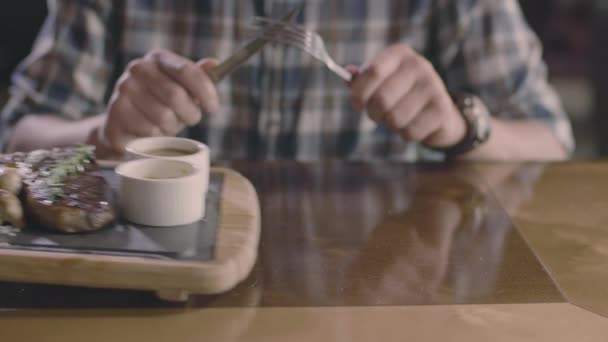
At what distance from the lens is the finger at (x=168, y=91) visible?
1307mm

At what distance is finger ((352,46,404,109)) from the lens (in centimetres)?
134

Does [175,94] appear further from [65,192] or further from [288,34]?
[65,192]

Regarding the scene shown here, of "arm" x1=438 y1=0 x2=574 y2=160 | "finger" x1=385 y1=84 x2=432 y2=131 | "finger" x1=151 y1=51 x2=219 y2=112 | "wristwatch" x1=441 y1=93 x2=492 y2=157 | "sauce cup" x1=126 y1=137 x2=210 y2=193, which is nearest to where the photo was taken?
"sauce cup" x1=126 y1=137 x2=210 y2=193

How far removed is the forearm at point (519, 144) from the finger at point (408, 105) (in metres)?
0.31

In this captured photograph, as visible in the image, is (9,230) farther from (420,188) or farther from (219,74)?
(420,188)

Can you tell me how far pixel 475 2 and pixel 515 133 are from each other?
14.2 inches

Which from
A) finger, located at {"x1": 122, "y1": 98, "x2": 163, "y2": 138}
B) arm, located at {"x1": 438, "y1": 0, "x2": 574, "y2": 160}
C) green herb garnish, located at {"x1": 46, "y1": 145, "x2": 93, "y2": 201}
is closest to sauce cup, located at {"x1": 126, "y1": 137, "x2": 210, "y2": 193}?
green herb garnish, located at {"x1": 46, "y1": 145, "x2": 93, "y2": 201}

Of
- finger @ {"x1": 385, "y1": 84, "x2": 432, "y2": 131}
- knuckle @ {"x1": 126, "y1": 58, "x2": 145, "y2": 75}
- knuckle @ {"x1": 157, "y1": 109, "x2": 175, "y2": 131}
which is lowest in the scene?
knuckle @ {"x1": 157, "y1": 109, "x2": 175, "y2": 131}

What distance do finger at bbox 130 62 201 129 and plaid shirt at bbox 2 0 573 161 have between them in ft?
1.56

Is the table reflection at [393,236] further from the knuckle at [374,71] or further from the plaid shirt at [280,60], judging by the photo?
the plaid shirt at [280,60]

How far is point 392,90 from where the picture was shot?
1.36 metres

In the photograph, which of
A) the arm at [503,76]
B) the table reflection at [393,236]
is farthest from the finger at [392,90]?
the arm at [503,76]

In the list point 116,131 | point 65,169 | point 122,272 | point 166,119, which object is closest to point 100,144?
point 116,131

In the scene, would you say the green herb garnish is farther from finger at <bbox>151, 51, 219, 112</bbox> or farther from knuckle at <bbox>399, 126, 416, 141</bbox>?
knuckle at <bbox>399, 126, 416, 141</bbox>
